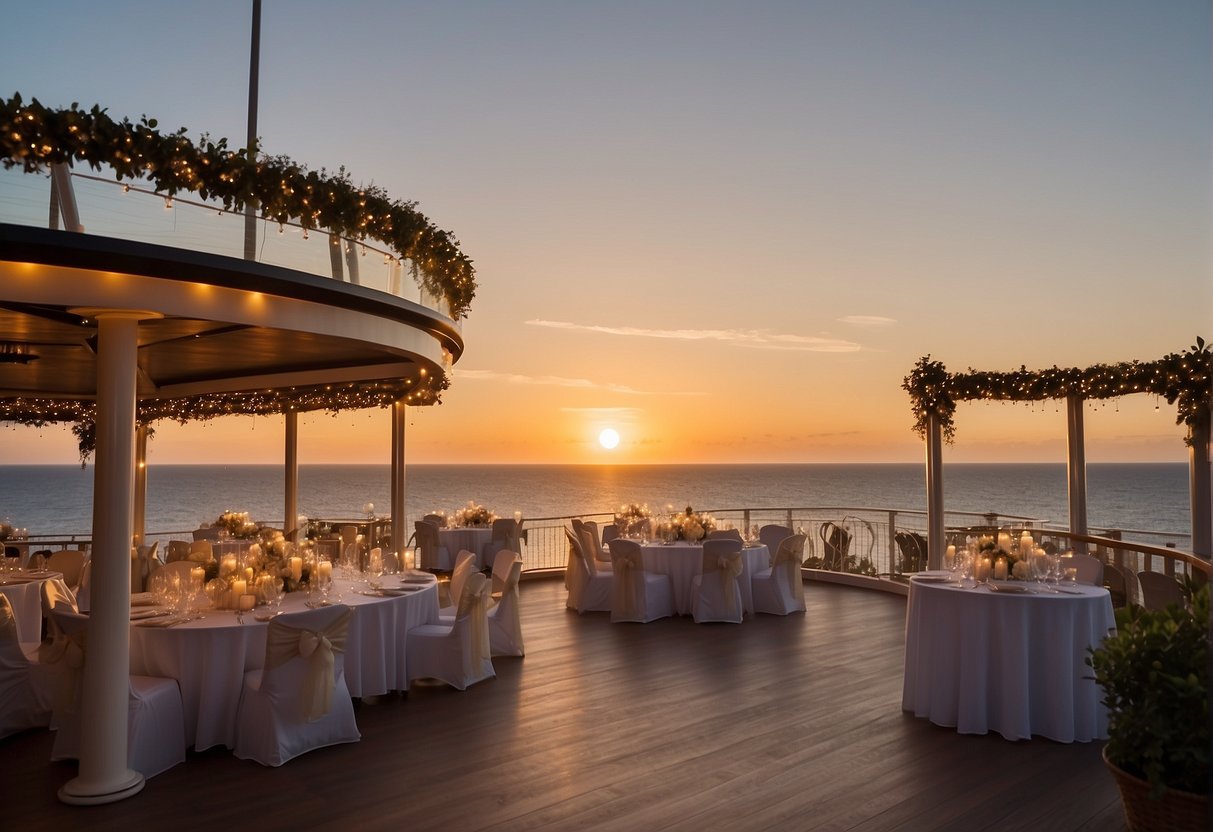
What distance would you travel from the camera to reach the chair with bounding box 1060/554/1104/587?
7.08 meters

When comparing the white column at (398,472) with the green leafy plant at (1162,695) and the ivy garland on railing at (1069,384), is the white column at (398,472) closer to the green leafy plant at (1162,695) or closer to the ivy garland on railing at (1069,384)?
the ivy garland on railing at (1069,384)

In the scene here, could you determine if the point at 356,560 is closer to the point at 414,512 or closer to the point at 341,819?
the point at 341,819

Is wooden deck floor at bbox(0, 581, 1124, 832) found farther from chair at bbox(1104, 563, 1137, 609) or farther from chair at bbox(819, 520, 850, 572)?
chair at bbox(819, 520, 850, 572)

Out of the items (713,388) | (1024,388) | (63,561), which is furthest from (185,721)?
(713,388)

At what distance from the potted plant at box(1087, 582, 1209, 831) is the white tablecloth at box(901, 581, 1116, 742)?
6.71 ft

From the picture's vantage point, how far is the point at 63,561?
401 inches

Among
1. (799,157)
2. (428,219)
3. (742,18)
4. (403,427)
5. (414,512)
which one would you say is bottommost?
(414,512)

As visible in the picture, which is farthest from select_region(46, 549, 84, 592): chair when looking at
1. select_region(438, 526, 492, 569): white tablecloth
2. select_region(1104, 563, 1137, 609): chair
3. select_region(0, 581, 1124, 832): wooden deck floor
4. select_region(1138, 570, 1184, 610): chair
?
select_region(1104, 563, 1137, 609): chair

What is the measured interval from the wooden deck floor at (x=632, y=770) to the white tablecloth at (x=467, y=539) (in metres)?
8.08

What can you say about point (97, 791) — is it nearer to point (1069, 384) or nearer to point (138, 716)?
point (138, 716)

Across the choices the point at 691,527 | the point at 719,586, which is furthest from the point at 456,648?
the point at 691,527

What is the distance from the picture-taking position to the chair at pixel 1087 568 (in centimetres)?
708

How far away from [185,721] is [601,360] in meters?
21.9

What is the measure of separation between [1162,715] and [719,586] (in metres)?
6.85
